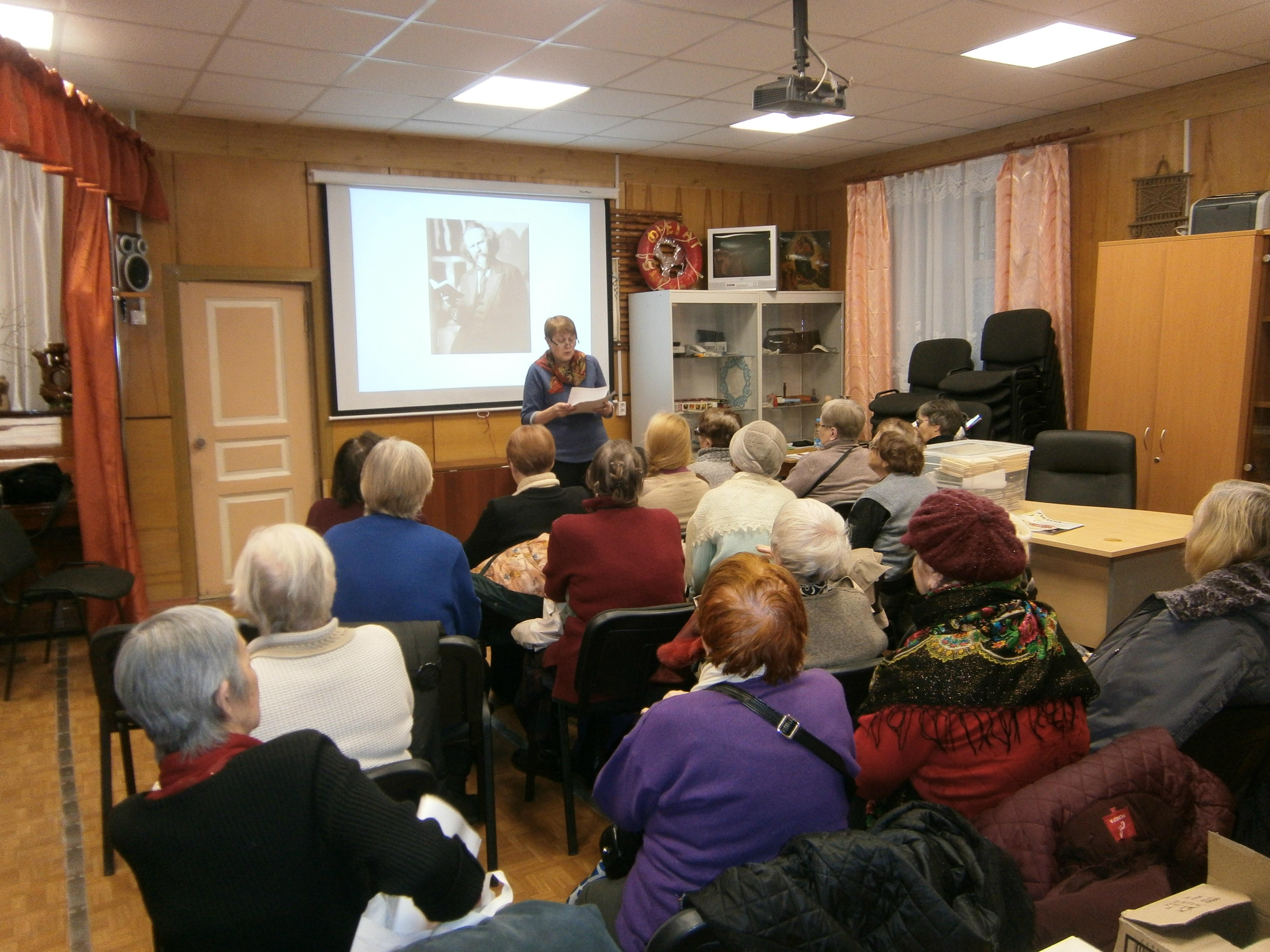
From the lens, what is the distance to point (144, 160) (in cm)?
476

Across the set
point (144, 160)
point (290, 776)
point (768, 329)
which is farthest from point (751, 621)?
point (768, 329)

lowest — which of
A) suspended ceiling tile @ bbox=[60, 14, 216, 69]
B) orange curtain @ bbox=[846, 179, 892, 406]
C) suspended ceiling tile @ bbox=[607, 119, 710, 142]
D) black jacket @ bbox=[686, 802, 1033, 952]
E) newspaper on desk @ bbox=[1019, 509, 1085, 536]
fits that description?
black jacket @ bbox=[686, 802, 1033, 952]

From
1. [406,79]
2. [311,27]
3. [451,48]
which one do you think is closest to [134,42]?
[311,27]

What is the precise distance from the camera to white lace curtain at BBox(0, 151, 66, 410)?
4.66 m

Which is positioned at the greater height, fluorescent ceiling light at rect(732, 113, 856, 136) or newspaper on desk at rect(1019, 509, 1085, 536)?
fluorescent ceiling light at rect(732, 113, 856, 136)

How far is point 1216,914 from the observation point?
134 centimetres

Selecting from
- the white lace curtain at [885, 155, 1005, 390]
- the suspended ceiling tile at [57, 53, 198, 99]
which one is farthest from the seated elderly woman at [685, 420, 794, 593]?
the white lace curtain at [885, 155, 1005, 390]

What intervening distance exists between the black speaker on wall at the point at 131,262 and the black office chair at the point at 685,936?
15.6ft

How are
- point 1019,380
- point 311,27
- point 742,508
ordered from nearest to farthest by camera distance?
point 742,508 → point 311,27 → point 1019,380

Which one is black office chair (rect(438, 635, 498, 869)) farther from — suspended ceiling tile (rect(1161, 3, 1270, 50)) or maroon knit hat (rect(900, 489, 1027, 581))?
suspended ceiling tile (rect(1161, 3, 1270, 50))

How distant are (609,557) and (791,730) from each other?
109 cm

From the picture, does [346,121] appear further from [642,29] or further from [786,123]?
[786,123]

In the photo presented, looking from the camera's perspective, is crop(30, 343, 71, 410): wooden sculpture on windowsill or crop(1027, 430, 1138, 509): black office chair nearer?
crop(1027, 430, 1138, 509): black office chair

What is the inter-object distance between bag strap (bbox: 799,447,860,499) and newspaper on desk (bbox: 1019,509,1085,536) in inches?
26.7
